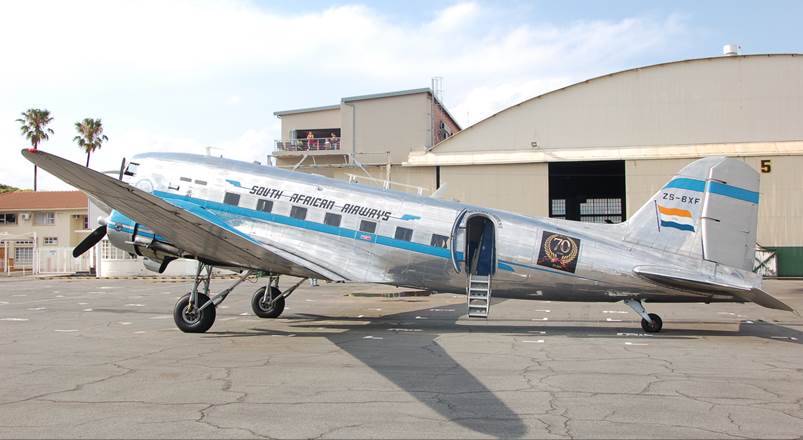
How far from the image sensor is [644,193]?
39.0m

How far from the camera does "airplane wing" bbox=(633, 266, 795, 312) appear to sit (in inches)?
535

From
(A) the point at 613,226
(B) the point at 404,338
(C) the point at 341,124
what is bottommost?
(B) the point at 404,338

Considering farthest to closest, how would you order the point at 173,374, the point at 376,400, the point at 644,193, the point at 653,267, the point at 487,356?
1. the point at 644,193
2. the point at 653,267
3. the point at 487,356
4. the point at 173,374
5. the point at 376,400

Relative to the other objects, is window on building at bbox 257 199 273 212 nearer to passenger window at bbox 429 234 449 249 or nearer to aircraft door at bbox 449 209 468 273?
passenger window at bbox 429 234 449 249

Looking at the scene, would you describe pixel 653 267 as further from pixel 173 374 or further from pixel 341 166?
pixel 341 166

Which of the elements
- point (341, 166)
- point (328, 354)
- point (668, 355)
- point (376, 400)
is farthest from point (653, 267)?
point (341, 166)

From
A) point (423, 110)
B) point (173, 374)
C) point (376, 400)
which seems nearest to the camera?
point (376, 400)

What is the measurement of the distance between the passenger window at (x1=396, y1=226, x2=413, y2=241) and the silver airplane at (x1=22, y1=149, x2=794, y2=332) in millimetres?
26

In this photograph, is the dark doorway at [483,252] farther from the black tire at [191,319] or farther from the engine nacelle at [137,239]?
the engine nacelle at [137,239]

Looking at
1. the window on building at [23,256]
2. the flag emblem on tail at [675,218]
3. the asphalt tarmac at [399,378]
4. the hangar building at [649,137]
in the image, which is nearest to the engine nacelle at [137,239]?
the asphalt tarmac at [399,378]

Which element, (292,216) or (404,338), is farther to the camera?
(292,216)

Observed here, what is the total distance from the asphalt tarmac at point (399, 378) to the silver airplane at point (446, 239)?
125cm

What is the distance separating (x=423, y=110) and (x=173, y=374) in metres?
41.3

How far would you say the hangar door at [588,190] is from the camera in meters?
43.5
